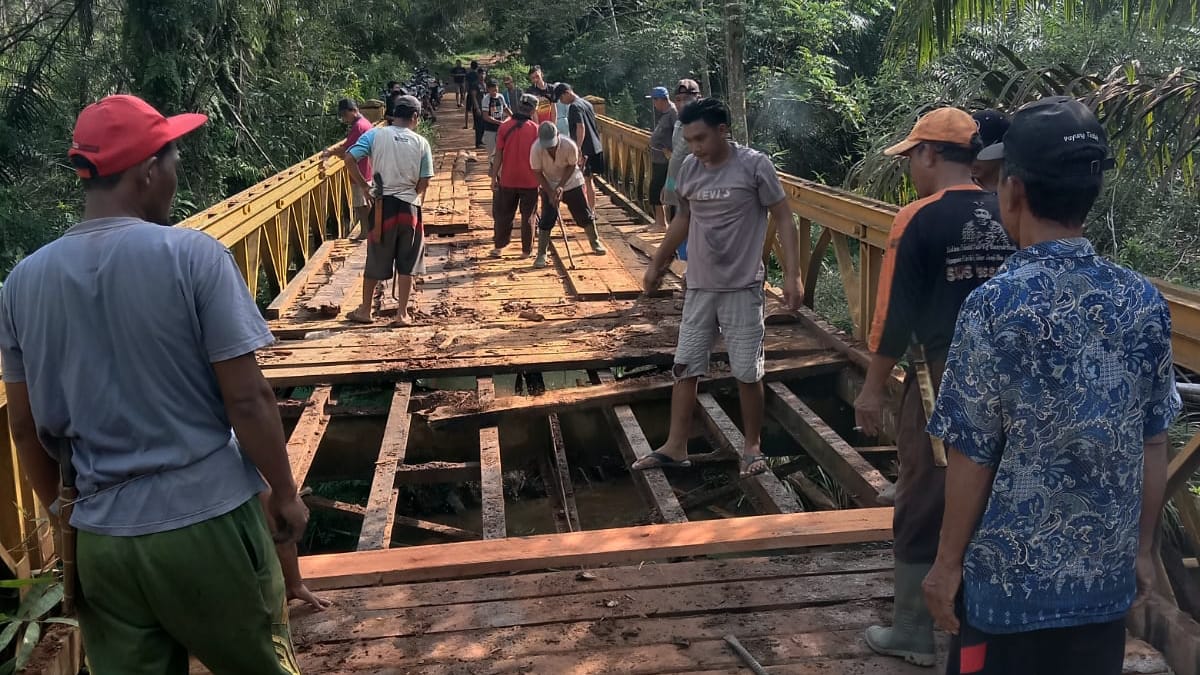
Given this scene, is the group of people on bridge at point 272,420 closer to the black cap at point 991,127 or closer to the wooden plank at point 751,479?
the black cap at point 991,127

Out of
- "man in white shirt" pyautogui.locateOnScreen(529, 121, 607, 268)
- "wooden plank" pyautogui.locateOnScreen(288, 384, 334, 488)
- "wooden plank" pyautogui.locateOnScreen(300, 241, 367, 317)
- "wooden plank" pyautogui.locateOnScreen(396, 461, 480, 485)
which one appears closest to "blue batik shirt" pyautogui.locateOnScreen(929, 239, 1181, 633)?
"wooden plank" pyautogui.locateOnScreen(288, 384, 334, 488)

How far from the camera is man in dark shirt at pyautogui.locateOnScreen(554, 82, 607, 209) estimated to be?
10719mm

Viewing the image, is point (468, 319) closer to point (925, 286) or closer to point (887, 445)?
point (887, 445)

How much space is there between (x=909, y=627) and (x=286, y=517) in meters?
1.82

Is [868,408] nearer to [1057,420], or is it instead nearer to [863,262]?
[1057,420]

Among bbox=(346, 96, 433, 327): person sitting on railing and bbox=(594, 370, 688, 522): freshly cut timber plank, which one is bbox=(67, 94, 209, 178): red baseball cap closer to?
bbox=(594, 370, 688, 522): freshly cut timber plank

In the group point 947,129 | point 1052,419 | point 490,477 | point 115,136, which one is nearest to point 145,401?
point 115,136

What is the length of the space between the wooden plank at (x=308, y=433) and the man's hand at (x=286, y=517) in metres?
2.57

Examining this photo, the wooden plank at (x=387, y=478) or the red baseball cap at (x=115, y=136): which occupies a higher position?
the red baseball cap at (x=115, y=136)

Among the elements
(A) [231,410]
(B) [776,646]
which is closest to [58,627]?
(A) [231,410]

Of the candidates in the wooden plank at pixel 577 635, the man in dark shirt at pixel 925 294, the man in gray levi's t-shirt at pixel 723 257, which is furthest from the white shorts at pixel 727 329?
the man in dark shirt at pixel 925 294

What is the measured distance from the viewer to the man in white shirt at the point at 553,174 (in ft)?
29.1

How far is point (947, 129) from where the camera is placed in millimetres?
2941

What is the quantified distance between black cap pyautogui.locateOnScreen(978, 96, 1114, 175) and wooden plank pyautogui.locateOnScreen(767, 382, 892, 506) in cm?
285
